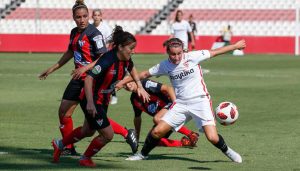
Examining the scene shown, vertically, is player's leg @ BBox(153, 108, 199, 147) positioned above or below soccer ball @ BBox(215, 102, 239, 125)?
below

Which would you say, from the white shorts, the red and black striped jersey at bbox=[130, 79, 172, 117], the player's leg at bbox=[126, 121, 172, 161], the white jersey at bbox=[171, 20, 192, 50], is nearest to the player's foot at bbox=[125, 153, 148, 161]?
the player's leg at bbox=[126, 121, 172, 161]

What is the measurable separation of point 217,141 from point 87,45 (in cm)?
215

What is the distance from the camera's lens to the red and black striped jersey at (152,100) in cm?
1229

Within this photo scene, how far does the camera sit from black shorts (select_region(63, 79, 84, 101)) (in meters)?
11.0

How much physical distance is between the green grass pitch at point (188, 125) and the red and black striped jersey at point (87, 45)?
132cm

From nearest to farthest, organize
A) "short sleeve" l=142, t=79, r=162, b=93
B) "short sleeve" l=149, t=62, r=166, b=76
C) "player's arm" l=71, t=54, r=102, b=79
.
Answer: "player's arm" l=71, t=54, r=102, b=79 < "short sleeve" l=149, t=62, r=166, b=76 < "short sleeve" l=142, t=79, r=162, b=93

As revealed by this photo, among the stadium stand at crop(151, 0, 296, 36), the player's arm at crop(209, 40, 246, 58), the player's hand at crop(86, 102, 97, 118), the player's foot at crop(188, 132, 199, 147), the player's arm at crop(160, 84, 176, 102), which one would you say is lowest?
the stadium stand at crop(151, 0, 296, 36)

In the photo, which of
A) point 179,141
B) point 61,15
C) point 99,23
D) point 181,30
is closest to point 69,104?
point 179,141

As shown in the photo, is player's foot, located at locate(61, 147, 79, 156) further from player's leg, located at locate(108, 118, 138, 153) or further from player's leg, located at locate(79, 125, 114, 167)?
player's leg, located at locate(79, 125, 114, 167)

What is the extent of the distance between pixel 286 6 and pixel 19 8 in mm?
16556

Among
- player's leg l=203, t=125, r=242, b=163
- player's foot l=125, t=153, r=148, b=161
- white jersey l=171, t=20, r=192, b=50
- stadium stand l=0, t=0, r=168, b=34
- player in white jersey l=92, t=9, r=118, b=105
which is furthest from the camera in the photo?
stadium stand l=0, t=0, r=168, b=34

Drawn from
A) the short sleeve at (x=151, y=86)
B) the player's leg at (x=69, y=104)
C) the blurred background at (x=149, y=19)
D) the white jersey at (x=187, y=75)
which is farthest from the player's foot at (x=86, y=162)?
the blurred background at (x=149, y=19)

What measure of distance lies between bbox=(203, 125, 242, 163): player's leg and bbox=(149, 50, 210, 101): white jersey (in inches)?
17.1

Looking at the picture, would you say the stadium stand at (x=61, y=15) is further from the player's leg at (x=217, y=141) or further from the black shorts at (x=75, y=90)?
the player's leg at (x=217, y=141)
